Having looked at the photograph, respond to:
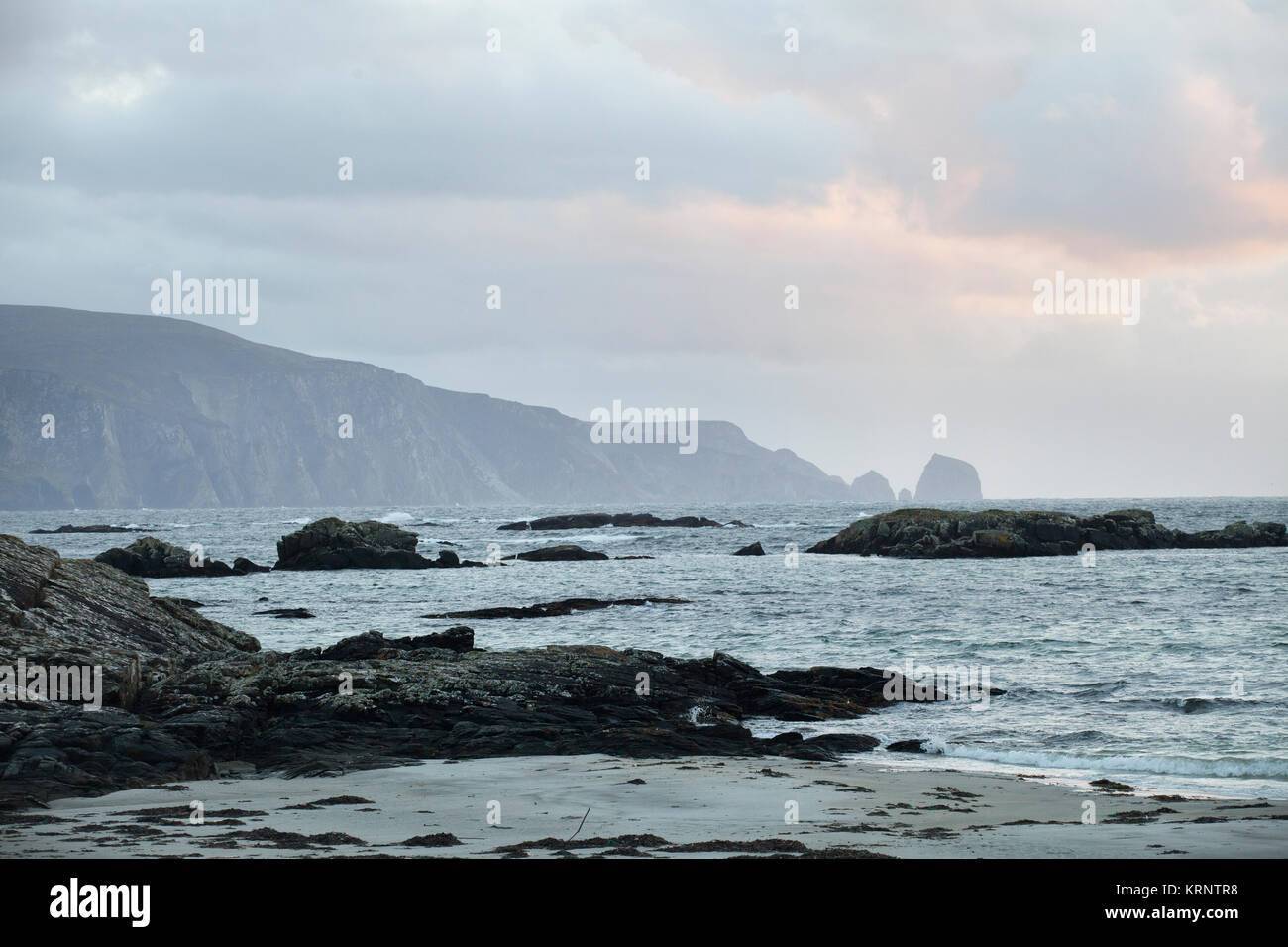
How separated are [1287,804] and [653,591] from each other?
127 feet

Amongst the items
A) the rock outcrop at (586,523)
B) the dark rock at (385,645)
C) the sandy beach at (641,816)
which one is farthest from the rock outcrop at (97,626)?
the rock outcrop at (586,523)

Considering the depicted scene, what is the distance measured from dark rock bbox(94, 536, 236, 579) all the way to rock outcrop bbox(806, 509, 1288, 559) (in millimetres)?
45422

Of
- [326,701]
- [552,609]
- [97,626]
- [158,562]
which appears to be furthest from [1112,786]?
[158,562]

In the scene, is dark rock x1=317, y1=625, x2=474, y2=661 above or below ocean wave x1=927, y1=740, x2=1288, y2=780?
above

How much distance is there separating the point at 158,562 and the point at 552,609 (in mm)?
33420

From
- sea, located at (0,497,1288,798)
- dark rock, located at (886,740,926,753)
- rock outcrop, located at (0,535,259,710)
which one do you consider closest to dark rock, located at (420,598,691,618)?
sea, located at (0,497,1288,798)

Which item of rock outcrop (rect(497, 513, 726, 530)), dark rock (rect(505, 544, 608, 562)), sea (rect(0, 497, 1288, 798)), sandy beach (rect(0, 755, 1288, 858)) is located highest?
rock outcrop (rect(497, 513, 726, 530))

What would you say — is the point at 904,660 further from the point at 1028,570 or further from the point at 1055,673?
the point at 1028,570

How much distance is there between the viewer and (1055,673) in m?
24.9

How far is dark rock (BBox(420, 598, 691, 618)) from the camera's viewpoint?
39312 mm

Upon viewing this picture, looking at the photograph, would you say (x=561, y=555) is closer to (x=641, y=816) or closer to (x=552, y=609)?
(x=552, y=609)

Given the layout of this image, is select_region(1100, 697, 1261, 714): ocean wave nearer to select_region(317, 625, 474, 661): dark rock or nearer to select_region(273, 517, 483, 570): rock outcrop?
select_region(317, 625, 474, 661): dark rock

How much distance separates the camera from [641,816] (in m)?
11.5

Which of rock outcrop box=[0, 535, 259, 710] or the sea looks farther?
rock outcrop box=[0, 535, 259, 710]
